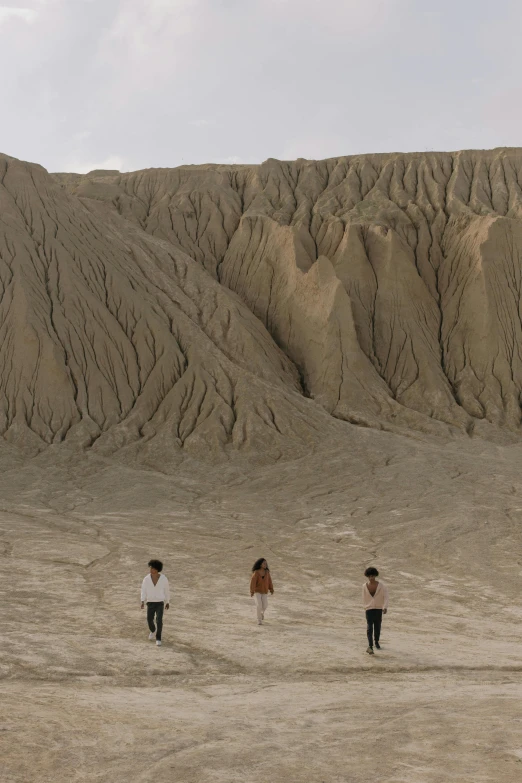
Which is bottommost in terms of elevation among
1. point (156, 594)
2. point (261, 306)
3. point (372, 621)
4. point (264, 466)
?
point (372, 621)

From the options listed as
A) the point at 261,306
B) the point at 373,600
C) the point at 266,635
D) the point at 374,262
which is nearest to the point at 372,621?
the point at 373,600

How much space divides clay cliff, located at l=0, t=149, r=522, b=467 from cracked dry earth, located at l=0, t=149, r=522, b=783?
0.18 m

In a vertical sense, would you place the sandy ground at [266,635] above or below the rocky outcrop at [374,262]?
below

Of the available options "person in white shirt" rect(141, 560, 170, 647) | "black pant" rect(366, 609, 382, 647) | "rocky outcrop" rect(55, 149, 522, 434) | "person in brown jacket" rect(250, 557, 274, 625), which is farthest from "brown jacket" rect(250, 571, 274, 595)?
"rocky outcrop" rect(55, 149, 522, 434)

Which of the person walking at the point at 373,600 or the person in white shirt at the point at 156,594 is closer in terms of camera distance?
the person walking at the point at 373,600

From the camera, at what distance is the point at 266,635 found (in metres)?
14.1

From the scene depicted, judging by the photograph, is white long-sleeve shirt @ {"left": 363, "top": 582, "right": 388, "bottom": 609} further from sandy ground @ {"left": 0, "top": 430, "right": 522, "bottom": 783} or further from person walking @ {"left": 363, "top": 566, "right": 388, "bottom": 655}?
sandy ground @ {"left": 0, "top": 430, "right": 522, "bottom": 783}

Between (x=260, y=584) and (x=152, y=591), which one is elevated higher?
(x=260, y=584)

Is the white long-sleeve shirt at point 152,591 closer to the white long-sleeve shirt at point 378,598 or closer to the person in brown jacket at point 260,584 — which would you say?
the person in brown jacket at point 260,584

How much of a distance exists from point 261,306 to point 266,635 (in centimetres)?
4360

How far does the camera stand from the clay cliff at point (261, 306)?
43125 millimetres

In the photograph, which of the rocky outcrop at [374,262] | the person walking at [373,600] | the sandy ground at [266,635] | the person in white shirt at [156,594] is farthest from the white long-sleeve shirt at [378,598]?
the rocky outcrop at [374,262]

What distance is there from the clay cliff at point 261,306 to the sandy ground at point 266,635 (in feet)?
24.7

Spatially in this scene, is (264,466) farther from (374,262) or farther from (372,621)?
(372,621)
